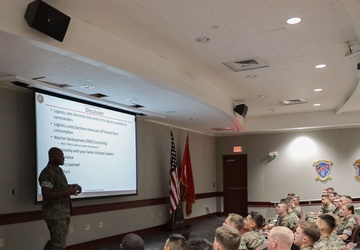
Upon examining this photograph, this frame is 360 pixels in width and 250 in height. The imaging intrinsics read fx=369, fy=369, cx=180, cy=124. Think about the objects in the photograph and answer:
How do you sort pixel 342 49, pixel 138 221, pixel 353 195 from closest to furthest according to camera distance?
pixel 342 49
pixel 138 221
pixel 353 195

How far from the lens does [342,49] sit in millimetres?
5234

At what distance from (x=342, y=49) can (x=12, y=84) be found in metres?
4.80

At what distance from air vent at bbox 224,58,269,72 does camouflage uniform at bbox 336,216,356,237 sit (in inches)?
102

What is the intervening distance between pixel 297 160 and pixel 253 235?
8.73 meters

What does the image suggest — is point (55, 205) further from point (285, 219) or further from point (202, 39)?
point (285, 219)

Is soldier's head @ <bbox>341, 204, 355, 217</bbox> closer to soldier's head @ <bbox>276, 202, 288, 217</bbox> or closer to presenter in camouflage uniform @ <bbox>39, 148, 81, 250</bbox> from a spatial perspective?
soldier's head @ <bbox>276, 202, 288, 217</bbox>

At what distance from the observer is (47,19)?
338cm

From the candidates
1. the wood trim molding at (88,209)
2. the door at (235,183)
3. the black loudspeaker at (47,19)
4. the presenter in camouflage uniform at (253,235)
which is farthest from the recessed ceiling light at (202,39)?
the door at (235,183)

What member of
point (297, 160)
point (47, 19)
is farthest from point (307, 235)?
point (297, 160)

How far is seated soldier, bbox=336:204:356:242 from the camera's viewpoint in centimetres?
476

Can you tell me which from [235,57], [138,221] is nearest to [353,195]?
[138,221]

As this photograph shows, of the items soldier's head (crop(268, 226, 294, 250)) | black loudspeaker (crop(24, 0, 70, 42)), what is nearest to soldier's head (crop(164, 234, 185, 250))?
soldier's head (crop(268, 226, 294, 250))

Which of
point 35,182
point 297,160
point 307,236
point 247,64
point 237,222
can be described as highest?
point 247,64

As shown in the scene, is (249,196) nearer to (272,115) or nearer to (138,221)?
(272,115)
